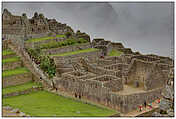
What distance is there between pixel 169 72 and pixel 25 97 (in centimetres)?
1285

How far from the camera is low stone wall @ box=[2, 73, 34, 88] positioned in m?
30.4

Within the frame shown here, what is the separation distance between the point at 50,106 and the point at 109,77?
Answer: 627 cm

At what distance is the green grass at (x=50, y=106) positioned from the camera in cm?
2462

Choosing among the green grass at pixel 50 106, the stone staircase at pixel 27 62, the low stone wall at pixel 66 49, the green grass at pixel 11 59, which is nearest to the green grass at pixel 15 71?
the stone staircase at pixel 27 62

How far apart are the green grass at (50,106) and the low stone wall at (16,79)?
6.90ft

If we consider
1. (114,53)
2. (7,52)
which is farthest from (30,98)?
(114,53)

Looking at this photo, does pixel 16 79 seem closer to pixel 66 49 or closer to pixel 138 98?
pixel 66 49

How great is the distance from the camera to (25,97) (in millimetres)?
28781

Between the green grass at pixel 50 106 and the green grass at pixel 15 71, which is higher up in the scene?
the green grass at pixel 15 71

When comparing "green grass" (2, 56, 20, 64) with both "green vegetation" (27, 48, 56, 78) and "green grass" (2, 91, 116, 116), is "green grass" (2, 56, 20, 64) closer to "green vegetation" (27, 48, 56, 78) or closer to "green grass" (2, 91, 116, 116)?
"green vegetation" (27, 48, 56, 78)

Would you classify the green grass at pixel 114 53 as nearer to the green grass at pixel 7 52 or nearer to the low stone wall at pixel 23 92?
the green grass at pixel 7 52

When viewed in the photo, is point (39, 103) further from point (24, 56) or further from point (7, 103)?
point (24, 56)

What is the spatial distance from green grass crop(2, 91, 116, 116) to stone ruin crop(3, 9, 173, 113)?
119 cm

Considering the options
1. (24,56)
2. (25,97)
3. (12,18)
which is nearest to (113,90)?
(25,97)
